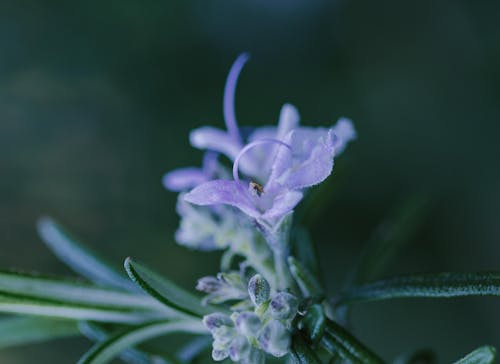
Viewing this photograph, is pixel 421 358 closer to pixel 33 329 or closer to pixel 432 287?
pixel 432 287

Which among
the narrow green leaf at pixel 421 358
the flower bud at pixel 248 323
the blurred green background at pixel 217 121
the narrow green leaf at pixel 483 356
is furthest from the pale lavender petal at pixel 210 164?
the blurred green background at pixel 217 121

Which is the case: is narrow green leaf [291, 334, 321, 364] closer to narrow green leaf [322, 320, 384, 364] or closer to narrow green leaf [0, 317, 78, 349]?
narrow green leaf [322, 320, 384, 364]

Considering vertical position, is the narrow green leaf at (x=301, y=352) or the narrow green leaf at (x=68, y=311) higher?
the narrow green leaf at (x=68, y=311)

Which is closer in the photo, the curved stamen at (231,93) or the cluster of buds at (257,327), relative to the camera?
the cluster of buds at (257,327)

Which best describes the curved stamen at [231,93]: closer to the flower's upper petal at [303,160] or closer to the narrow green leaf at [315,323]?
the flower's upper petal at [303,160]

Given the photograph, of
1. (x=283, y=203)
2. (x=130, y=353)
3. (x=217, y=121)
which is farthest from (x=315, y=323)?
(x=217, y=121)
